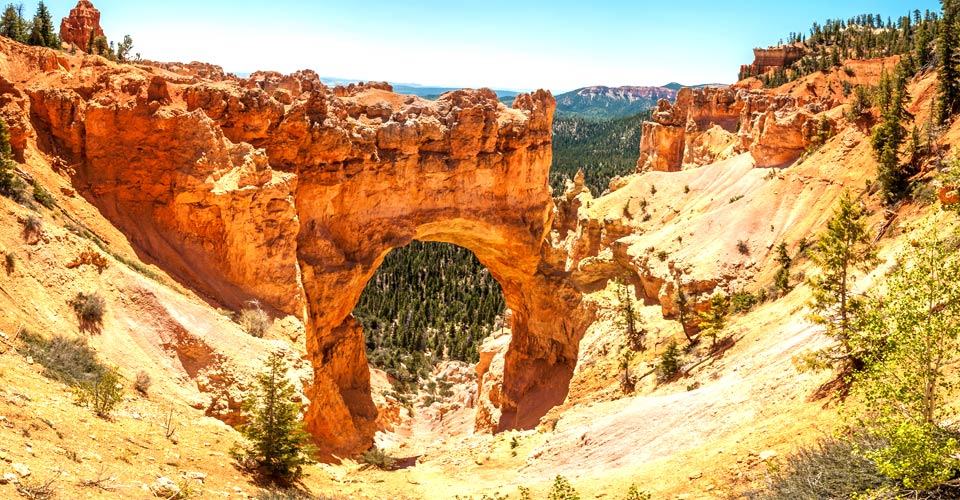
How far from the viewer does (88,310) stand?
17.7 metres

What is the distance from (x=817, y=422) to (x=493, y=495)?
30.2 feet

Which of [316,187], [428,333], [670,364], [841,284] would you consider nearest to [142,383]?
[316,187]

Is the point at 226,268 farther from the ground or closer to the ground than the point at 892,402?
closer to the ground

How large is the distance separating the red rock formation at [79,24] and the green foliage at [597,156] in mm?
75147

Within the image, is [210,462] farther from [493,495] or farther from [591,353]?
[591,353]

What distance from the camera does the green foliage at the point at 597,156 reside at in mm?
125188

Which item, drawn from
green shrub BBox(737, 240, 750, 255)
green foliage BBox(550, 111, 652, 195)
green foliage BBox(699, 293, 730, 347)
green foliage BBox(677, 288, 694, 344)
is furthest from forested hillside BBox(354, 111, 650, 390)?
green foliage BBox(699, 293, 730, 347)

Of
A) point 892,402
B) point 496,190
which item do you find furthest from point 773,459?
point 496,190

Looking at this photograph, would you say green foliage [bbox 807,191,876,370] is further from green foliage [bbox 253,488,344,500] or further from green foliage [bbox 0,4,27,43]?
green foliage [bbox 0,4,27,43]

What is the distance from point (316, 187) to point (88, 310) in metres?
15.8

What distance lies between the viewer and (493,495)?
1905 centimetres

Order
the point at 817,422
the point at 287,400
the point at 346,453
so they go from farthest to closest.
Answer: the point at 346,453
the point at 287,400
the point at 817,422

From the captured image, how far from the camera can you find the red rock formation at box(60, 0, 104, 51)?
4394cm

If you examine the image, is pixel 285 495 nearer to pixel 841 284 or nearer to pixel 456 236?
pixel 841 284
